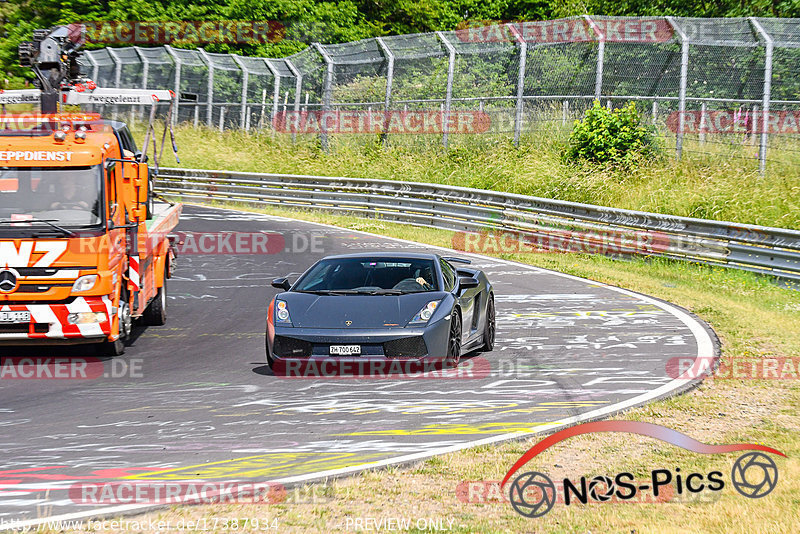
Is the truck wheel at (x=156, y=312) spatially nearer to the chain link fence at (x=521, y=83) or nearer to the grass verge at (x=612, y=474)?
the grass verge at (x=612, y=474)

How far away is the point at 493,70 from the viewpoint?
28.9 m

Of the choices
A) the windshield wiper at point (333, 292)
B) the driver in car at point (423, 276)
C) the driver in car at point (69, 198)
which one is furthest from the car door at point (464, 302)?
the driver in car at point (69, 198)

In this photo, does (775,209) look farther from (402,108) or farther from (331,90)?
(331,90)

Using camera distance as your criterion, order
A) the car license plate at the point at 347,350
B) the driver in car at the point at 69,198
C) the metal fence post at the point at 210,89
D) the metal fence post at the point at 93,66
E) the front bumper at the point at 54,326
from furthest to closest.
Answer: the metal fence post at the point at 93,66, the metal fence post at the point at 210,89, the driver in car at the point at 69,198, the front bumper at the point at 54,326, the car license plate at the point at 347,350

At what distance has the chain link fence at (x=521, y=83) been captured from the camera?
914 inches

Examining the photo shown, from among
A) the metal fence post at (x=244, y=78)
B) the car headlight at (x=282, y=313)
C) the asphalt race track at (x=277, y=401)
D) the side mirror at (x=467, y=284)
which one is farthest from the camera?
the metal fence post at (x=244, y=78)

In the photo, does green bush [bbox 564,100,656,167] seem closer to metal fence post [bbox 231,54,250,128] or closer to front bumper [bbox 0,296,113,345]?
metal fence post [bbox 231,54,250,128]

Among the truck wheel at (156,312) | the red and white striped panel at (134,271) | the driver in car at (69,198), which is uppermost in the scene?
the driver in car at (69,198)

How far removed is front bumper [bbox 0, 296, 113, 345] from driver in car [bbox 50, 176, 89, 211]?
1097 millimetres

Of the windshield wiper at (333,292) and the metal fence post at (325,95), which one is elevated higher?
the metal fence post at (325,95)

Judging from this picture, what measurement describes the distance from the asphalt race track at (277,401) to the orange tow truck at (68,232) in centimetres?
68

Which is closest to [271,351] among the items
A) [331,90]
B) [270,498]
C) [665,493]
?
[270,498]

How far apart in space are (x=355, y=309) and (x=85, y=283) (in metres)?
3.18

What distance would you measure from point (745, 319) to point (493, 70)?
1568cm
